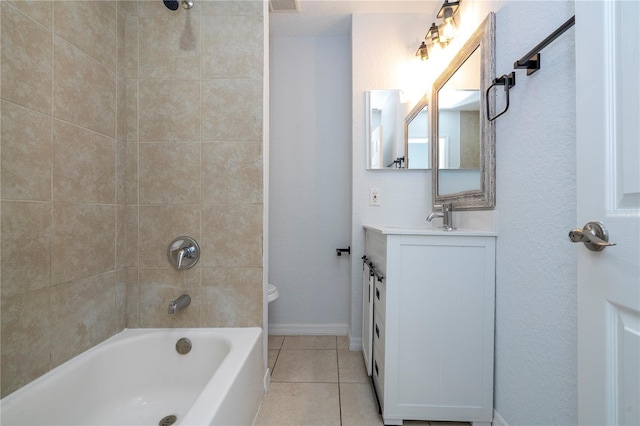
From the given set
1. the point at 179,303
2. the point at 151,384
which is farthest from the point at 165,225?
the point at 151,384

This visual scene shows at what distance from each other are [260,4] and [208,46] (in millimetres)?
356

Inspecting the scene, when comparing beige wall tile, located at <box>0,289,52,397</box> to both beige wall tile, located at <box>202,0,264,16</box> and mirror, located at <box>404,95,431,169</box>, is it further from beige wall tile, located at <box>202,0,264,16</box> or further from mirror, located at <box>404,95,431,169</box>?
mirror, located at <box>404,95,431,169</box>

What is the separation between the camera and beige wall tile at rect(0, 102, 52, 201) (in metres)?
0.87

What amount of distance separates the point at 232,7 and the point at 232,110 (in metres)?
0.54

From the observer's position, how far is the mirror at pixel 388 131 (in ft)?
6.42

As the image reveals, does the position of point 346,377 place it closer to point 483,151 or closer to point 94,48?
point 483,151

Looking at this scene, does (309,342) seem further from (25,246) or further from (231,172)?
(25,246)

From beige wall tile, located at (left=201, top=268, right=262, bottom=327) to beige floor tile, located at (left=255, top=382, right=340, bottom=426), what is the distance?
0.42m

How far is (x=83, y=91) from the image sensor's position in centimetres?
115

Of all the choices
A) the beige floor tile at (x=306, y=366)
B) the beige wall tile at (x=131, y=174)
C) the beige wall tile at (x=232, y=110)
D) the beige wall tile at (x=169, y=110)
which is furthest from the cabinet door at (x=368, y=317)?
the beige wall tile at (x=131, y=174)

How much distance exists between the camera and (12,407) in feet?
2.75

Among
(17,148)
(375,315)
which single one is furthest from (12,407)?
(375,315)

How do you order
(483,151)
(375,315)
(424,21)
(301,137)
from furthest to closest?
(301,137)
(424,21)
(375,315)
(483,151)

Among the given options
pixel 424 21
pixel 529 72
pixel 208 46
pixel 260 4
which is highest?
pixel 424 21
